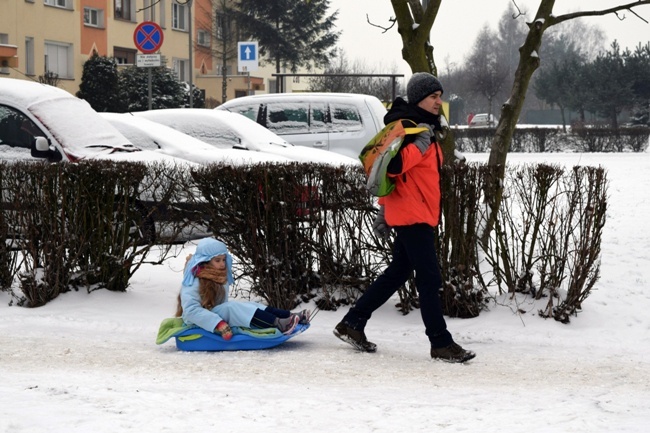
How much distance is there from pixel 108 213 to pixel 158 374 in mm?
2388

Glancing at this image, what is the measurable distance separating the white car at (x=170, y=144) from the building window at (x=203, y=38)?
46.2 metres

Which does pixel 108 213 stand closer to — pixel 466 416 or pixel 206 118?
pixel 466 416

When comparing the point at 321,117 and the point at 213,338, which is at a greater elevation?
the point at 321,117

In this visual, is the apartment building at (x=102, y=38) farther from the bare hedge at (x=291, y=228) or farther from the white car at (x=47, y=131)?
the bare hedge at (x=291, y=228)

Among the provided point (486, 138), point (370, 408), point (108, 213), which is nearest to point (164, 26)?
point (486, 138)

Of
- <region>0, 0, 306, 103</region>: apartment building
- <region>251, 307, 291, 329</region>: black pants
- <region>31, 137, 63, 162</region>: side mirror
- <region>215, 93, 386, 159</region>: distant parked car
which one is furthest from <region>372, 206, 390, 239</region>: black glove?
<region>0, 0, 306, 103</region>: apartment building

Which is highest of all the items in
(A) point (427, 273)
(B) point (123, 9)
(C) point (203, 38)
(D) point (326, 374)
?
(B) point (123, 9)

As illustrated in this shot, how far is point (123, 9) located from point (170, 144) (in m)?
38.8

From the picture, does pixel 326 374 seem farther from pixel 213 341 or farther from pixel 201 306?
pixel 201 306

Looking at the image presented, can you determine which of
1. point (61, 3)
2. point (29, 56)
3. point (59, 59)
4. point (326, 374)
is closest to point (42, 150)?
point (326, 374)

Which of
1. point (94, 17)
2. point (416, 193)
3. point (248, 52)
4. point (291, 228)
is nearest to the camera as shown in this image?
point (416, 193)

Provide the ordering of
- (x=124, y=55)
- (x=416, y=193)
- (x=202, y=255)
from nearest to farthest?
(x=416, y=193), (x=202, y=255), (x=124, y=55)

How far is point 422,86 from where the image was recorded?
289 inches

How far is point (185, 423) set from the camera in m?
5.39
